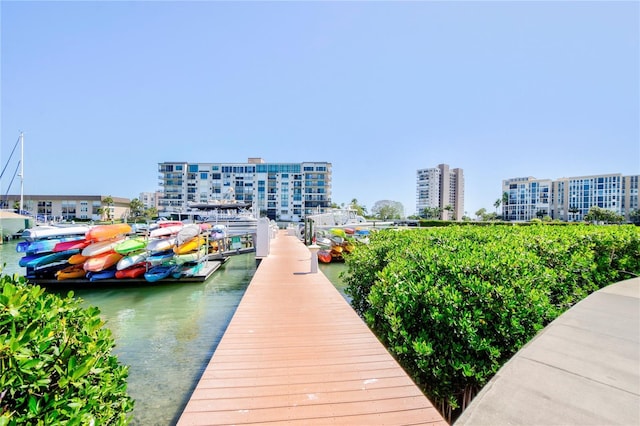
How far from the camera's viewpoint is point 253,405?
290cm

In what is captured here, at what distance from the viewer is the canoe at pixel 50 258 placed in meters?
13.3

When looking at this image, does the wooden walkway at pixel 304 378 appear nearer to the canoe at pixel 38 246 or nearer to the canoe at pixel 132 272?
the canoe at pixel 132 272

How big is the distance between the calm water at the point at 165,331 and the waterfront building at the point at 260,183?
6213 centimetres

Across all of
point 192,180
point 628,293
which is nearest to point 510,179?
point 192,180

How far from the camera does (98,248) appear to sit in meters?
13.3

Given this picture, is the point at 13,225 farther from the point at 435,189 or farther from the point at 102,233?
the point at 435,189

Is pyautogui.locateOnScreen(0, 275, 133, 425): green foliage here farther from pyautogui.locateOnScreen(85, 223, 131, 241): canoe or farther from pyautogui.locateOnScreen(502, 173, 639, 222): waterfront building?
pyautogui.locateOnScreen(502, 173, 639, 222): waterfront building

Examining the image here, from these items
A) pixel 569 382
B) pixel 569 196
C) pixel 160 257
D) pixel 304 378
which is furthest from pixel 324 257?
pixel 569 196

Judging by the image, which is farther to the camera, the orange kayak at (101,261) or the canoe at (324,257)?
the canoe at (324,257)

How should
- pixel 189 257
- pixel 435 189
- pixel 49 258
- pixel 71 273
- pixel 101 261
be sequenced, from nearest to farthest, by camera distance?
pixel 101 261, pixel 71 273, pixel 49 258, pixel 189 257, pixel 435 189

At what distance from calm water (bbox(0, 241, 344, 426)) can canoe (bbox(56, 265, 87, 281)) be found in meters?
1.06

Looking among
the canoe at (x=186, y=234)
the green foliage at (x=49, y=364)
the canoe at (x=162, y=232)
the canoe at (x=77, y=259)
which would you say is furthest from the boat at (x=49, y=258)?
the green foliage at (x=49, y=364)

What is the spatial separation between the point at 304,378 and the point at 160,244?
12234 mm

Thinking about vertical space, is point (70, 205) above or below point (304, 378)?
above
